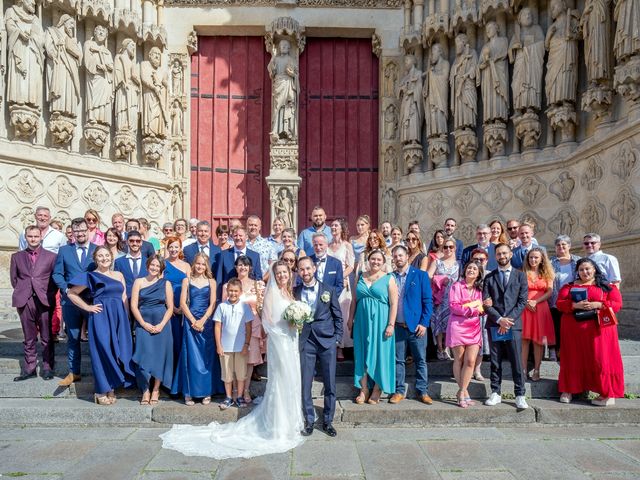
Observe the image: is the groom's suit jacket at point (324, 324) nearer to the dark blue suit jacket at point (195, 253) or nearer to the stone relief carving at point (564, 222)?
the dark blue suit jacket at point (195, 253)

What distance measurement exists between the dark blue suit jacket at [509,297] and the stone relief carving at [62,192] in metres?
7.21

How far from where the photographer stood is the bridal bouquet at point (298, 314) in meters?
4.50

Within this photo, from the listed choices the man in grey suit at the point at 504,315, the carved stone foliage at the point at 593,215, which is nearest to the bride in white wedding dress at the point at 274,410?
the man in grey suit at the point at 504,315

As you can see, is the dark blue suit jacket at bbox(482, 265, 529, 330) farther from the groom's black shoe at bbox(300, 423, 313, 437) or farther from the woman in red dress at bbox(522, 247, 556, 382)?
the groom's black shoe at bbox(300, 423, 313, 437)

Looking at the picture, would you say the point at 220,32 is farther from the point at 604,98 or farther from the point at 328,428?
the point at 328,428

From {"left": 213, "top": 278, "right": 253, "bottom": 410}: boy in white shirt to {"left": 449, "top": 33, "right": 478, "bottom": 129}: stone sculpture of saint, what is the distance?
615 cm

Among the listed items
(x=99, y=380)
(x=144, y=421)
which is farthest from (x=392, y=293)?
(x=99, y=380)

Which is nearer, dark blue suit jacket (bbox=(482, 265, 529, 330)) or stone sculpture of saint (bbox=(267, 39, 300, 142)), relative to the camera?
dark blue suit jacket (bbox=(482, 265, 529, 330))

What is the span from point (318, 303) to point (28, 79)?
6609 millimetres

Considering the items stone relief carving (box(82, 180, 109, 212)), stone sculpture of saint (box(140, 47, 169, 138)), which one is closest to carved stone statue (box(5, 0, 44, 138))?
stone relief carving (box(82, 180, 109, 212))

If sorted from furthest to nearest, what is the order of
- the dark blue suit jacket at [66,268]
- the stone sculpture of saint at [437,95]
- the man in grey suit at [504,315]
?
the stone sculpture of saint at [437,95]
the dark blue suit jacket at [66,268]
the man in grey suit at [504,315]

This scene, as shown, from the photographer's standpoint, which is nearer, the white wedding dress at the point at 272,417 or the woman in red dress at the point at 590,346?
the white wedding dress at the point at 272,417

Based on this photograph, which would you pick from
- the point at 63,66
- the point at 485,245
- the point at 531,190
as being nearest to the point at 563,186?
the point at 531,190

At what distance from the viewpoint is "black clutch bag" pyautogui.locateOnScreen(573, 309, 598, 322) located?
199 inches
